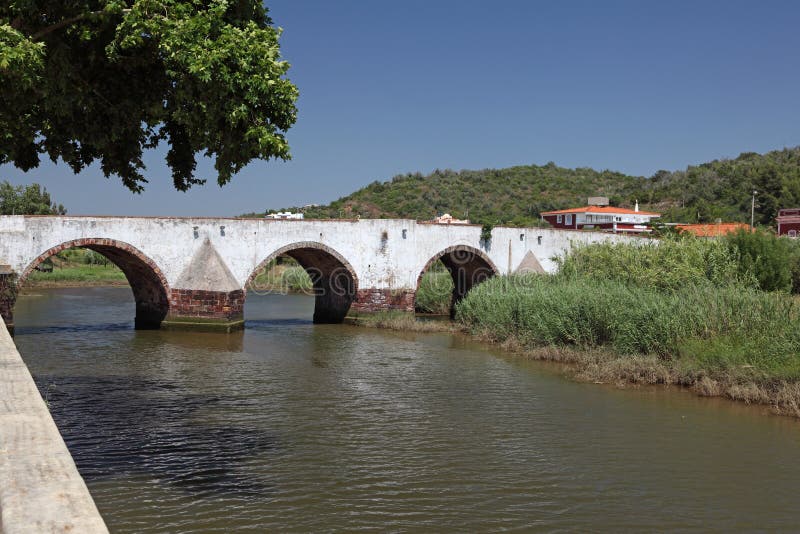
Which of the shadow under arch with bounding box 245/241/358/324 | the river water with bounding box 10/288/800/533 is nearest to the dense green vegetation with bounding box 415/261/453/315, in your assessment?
the shadow under arch with bounding box 245/241/358/324

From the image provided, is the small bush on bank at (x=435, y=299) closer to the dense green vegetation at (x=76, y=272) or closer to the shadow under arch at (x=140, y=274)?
the shadow under arch at (x=140, y=274)

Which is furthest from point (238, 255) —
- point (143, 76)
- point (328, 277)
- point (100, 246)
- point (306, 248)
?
point (143, 76)

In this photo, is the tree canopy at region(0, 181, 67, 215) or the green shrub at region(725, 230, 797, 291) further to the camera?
the tree canopy at region(0, 181, 67, 215)

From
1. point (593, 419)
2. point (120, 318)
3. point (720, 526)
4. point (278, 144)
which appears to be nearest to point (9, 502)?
point (278, 144)

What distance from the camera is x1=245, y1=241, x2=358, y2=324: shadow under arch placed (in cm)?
2619

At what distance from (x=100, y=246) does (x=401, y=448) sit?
15.6 m

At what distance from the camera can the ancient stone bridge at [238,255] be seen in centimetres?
2164

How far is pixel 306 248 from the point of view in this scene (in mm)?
26266

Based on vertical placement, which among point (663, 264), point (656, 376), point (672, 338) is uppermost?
point (663, 264)

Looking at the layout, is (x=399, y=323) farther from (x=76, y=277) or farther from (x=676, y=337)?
(x=76, y=277)

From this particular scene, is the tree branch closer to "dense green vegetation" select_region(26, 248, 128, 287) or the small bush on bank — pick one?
the small bush on bank

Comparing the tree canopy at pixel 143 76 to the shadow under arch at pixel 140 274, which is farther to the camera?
the shadow under arch at pixel 140 274

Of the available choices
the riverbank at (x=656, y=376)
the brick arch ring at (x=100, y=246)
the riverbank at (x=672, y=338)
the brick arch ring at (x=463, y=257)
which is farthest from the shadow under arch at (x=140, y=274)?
the riverbank at (x=656, y=376)

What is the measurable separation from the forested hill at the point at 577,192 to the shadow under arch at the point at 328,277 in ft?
108
